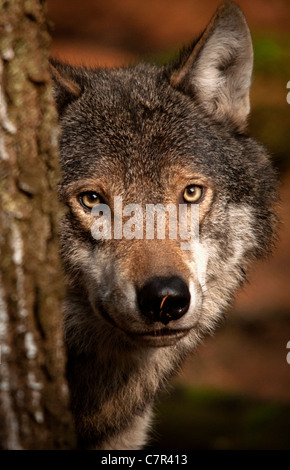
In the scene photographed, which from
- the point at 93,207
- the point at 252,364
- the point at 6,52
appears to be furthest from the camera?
the point at 252,364

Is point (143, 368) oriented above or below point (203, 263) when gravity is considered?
below

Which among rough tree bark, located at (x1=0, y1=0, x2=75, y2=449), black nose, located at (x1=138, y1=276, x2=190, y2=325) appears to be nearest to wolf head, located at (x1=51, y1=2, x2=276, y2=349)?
black nose, located at (x1=138, y1=276, x2=190, y2=325)

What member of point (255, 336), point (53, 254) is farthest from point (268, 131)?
point (53, 254)

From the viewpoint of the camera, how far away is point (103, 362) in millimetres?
3189

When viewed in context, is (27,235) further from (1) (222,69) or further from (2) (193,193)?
(1) (222,69)

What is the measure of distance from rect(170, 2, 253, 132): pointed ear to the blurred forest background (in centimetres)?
93

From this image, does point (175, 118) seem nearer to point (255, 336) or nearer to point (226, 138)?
point (226, 138)

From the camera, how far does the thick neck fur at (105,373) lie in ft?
10.2

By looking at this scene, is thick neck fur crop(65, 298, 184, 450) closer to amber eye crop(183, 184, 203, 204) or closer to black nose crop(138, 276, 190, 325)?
black nose crop(138, 276, 190, 325)

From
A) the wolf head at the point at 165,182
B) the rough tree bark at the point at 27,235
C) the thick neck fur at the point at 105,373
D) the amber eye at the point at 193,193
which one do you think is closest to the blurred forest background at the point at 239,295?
the thick neck fur at the point at 105,373

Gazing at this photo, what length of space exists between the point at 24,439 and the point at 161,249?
3.54 ft

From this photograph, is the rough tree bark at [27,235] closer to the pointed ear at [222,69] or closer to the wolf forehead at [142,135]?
the wolf forehead at [142,135]

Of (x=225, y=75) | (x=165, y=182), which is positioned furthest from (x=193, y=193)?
(x=225, y=75)

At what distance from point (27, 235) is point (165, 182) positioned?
3.92 ft
